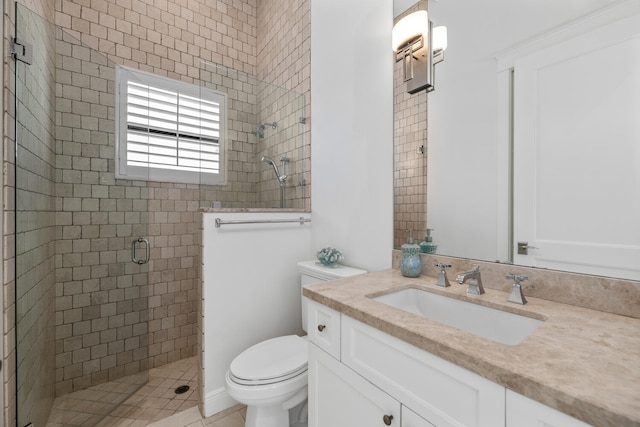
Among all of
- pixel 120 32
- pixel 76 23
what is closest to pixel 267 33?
pixel 120 32

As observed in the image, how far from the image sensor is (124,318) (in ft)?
6.72

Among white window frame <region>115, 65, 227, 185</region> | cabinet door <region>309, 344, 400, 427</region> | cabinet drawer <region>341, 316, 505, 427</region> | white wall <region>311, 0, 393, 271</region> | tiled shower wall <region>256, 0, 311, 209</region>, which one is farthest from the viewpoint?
tiled shower wall <region>256, 0, 311, 209</region>

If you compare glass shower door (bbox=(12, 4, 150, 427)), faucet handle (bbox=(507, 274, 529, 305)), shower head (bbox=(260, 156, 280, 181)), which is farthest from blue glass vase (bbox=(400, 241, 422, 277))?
glass shower door (bbox=(12, 4, 150, 427))

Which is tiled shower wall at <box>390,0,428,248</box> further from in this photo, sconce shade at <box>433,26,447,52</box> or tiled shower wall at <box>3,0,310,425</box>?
tiled shower wall at <box>3,0,310,425</box>

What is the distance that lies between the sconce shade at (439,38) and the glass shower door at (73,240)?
6.42 ft

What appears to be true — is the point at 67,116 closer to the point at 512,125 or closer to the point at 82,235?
the point at 82,235

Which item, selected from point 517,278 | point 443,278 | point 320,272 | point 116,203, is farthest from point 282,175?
point 517,278

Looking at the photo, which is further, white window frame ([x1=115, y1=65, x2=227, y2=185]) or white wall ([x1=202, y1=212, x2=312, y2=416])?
white window frame ([x1=115, y1=65, x2=227, y2=185])

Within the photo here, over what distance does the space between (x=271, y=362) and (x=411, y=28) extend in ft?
6.02

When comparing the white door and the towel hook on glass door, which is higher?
the white door

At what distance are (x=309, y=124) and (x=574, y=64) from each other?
1.56 m

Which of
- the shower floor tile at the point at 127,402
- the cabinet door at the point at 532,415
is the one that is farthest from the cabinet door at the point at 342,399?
the shower floor tile at the point at 127,402

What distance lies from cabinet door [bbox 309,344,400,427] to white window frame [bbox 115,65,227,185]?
4.65 ft

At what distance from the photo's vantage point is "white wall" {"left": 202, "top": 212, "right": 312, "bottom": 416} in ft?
5.68
